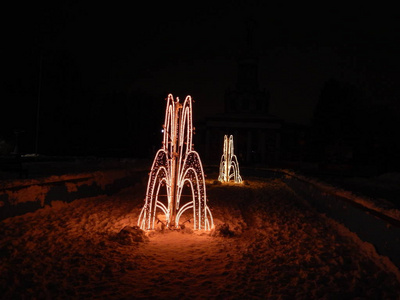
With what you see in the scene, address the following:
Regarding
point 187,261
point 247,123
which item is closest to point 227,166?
point 187,261

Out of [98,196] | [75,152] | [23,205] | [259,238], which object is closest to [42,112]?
[75,152]

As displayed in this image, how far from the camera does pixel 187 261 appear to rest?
648cm

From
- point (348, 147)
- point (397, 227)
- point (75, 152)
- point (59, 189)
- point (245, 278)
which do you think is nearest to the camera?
point (245, 278)

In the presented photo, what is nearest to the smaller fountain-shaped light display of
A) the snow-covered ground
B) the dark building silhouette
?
the snow-covered ground

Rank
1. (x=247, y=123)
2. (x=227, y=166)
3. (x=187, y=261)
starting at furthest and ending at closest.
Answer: (x=247, y=123) → (x=227, y=166) → (x=187, y=261)

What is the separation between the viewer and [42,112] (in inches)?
1724

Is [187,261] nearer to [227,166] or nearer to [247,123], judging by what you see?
[227,166]

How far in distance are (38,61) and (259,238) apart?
143 ft

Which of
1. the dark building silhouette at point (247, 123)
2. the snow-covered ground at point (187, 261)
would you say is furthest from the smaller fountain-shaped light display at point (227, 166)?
the dark building silhouette at point (247, 123)

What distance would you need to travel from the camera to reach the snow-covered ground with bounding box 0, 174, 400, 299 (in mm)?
5102

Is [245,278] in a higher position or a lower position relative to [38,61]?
lower

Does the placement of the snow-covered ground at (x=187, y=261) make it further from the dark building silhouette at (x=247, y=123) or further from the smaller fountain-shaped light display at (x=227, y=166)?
the dark building silhouette at (x=247, y=123)

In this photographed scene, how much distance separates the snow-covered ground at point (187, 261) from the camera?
5102 millimetres

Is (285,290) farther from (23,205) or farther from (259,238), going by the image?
(23,205)
